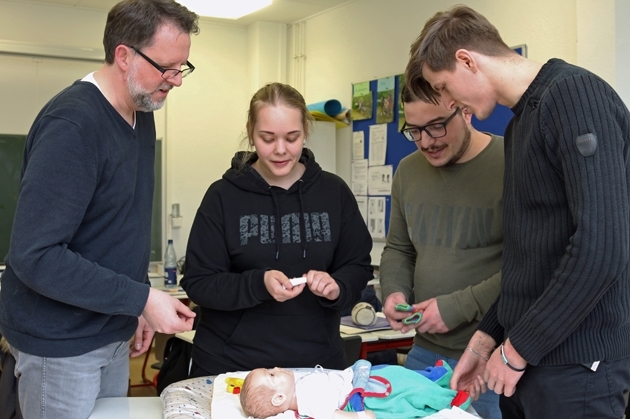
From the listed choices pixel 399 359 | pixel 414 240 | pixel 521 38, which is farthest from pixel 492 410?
pixel 521 38

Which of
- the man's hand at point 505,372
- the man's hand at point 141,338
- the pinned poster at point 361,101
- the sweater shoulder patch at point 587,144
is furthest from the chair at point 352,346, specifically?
the pinned poster at point 361,101

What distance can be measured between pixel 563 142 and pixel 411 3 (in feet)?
14.7

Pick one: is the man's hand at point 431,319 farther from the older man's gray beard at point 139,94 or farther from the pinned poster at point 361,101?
the pinned poster at point 361,101

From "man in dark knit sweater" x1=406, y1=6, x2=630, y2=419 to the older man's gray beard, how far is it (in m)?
0.78

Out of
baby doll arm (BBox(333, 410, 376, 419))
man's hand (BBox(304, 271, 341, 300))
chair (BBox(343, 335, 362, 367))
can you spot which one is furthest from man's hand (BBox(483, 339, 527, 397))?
chair (BBox(343, 335, 362, 367))

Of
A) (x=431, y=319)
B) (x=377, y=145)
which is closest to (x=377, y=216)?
(x=377, y=145)

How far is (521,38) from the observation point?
4.72m

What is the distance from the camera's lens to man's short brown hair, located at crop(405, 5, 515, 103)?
1677 millimetres

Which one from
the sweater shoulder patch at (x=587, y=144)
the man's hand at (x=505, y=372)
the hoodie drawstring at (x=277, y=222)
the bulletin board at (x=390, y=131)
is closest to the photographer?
the sweater shoulder patch at (x=587, y=144)

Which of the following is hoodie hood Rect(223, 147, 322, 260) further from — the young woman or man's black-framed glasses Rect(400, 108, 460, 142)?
man's black-framed glasses Rect(400, 108, 460, 142)

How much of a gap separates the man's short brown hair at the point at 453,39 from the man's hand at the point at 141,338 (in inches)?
46.5

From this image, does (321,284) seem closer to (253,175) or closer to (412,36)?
(253,175)

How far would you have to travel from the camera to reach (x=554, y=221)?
158cm

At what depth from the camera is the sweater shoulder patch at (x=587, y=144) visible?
56.5 inches
